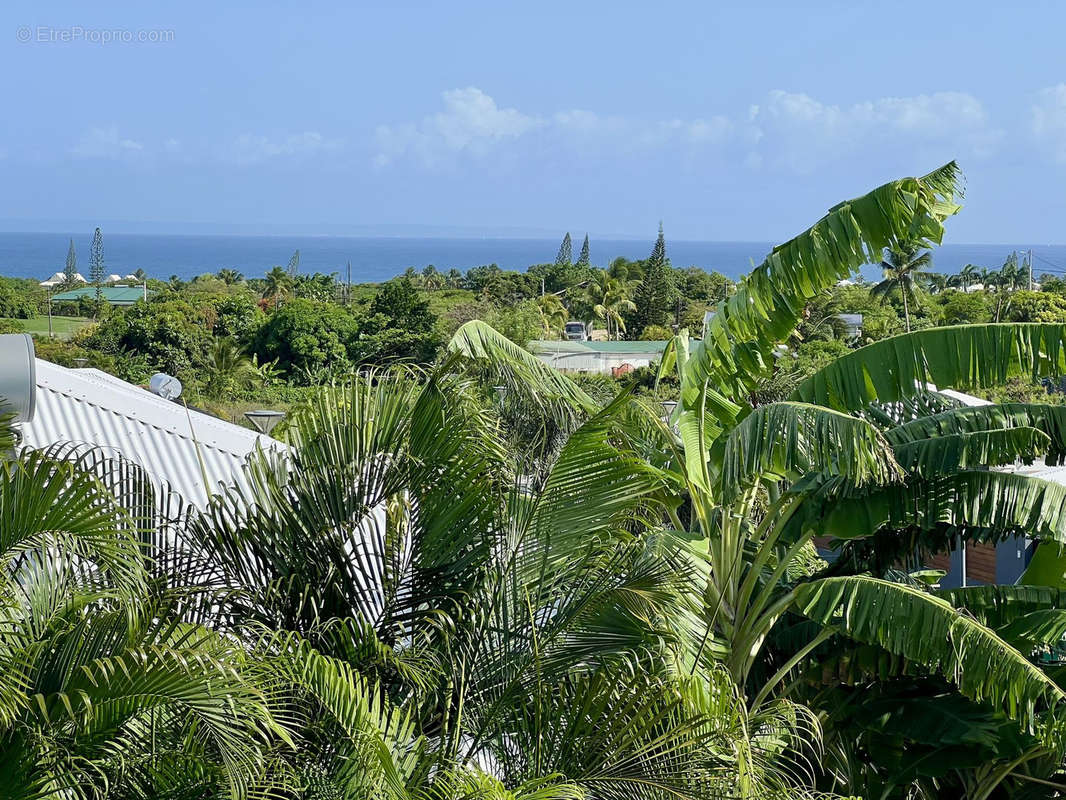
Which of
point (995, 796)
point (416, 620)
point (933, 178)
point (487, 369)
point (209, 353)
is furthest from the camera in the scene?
point (209, 353)

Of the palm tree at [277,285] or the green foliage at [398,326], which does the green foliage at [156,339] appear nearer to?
the green foliage at [398,326]

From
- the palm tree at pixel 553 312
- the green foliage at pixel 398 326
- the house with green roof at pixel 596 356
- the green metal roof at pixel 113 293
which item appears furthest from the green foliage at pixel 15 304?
the house with green roof at pixel 596 356

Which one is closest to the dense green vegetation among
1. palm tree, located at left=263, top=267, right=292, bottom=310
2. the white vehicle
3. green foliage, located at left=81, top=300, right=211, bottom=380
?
green foliage, located at left=81, top=300, right=211, bottom=380

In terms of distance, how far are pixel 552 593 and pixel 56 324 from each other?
7023cm

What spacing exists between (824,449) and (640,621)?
5.18 ft

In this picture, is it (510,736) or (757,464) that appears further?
(757,464)

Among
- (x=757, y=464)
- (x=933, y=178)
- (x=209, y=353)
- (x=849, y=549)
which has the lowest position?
(x=209, y=353)

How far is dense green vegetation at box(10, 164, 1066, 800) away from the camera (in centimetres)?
378

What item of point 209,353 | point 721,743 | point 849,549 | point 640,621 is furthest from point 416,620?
point 209,353

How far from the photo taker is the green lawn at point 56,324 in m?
63.3

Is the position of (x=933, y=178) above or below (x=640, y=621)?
above

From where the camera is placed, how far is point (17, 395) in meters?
6.65

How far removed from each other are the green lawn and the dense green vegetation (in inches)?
2378

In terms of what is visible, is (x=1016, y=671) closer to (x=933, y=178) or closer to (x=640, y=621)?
(x=640, y=621)
